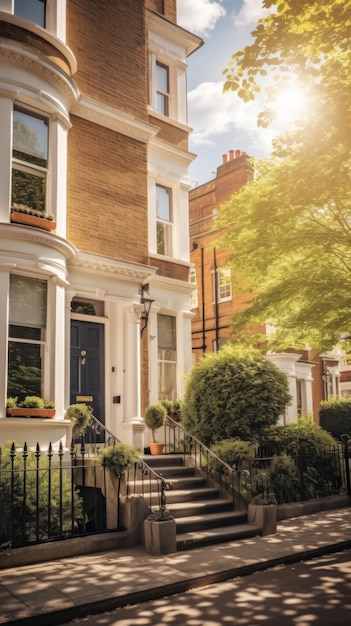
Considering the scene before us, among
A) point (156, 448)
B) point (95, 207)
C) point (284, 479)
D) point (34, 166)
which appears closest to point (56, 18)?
point (34, 166)

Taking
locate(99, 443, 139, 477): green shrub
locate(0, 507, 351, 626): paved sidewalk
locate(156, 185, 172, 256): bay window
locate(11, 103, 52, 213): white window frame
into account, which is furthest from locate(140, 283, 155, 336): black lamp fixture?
locate(0, 507, 351, 626): paved sidewalk

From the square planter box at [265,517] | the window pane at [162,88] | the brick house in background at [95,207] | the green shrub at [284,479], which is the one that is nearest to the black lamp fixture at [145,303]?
the brick house in background at [95,207]

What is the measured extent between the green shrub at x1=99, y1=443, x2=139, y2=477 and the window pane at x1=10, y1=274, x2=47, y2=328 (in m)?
3.22

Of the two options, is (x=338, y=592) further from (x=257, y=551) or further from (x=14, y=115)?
A: (x=14, y=115)

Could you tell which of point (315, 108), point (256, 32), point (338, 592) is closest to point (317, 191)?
point (315, 108)

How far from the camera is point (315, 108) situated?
10.1m

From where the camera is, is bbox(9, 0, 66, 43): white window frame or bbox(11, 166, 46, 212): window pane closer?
bbox(11, 166, 46, 212): window pane

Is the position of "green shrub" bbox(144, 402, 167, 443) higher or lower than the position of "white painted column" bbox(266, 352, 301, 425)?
lower

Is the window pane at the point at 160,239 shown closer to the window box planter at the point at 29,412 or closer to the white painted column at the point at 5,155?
the white painted column at the point at 5,155

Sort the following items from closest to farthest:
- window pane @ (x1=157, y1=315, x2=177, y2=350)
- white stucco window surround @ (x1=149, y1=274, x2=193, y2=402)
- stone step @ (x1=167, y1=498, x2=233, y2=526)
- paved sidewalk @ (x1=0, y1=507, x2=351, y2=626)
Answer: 1. paved sidewalk @ (x1=0, y1=507, x2=351, y2=626)
2. stone step @ (x1=167, y1=498, x2=233, y2=526)
3. white stucco window surround @ (x1=149, y1=274, x2=193, y2=402)
4. window pane @ (x1=157, y1=315, x2=177, y2=350)

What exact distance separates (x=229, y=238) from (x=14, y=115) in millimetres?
6359

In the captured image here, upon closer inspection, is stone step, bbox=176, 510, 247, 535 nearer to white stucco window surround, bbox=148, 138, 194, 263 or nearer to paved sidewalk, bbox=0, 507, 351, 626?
paved sidewalk, bbox=0, 507, 351, 626

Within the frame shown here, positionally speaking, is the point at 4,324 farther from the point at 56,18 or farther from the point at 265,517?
the point at 56,18

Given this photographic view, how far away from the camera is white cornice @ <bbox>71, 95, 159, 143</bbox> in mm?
13547
